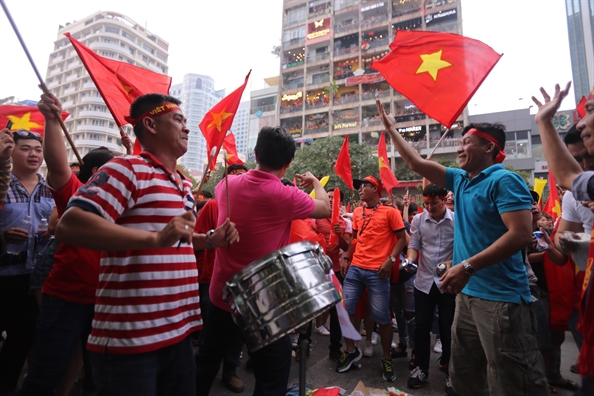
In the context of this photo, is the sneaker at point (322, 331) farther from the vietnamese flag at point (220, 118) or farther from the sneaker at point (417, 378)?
the vietnamese flag at point (220, 118)

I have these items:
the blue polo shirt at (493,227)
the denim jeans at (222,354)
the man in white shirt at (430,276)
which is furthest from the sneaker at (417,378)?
the denim jeans at (222,354)

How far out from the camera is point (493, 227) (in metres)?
2.30

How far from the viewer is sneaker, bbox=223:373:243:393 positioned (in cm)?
343

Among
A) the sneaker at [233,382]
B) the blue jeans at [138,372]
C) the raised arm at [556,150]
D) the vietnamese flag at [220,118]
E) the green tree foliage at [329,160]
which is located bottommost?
the sneaker at [233,382]

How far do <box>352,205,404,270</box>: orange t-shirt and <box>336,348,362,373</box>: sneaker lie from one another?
106 cm

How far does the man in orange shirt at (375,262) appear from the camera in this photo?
3949 mm

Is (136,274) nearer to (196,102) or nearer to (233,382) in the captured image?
(233,382)

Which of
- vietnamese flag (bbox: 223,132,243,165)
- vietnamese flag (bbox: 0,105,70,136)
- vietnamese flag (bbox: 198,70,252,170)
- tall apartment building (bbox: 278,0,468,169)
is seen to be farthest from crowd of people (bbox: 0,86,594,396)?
tall apartment building (bbox: 278,0,468,169)

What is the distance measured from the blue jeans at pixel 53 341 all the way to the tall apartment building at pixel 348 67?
32218mm

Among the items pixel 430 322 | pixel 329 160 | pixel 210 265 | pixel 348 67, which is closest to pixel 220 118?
pixel 210 265

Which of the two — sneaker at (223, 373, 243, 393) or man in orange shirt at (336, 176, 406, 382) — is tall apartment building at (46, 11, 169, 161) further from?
sneaker at (223, 373, 243, 393)

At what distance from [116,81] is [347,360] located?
4.05 metres

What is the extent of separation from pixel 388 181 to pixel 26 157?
243 inches

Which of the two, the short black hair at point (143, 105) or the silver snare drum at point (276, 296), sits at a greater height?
the short black hair at point (143, 105)
